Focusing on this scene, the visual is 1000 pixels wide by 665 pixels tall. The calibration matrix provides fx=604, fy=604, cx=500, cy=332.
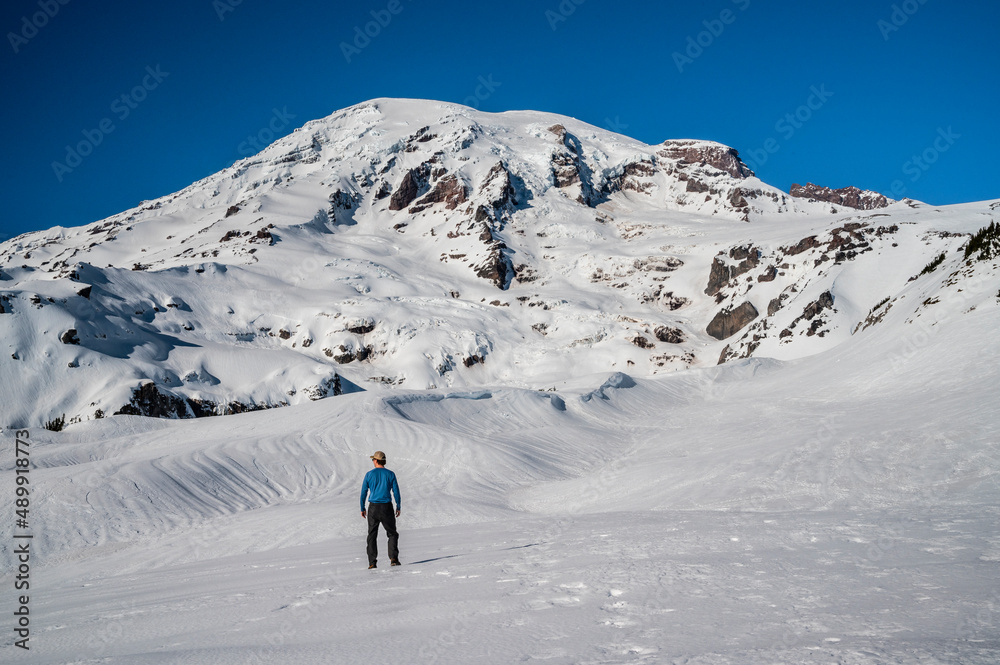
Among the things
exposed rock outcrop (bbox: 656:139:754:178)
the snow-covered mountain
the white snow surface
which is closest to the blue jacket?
the white snow surface

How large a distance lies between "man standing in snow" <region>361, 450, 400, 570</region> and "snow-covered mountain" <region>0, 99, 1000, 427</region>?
77.3ft

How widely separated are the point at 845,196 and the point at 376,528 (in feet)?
627

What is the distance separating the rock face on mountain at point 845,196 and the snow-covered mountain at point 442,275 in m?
46.2

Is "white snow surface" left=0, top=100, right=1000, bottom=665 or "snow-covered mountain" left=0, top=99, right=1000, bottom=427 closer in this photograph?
"white snow surface" left=0, top=100, right=1000, bottom=665

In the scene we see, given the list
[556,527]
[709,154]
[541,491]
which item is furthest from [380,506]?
[709,154]

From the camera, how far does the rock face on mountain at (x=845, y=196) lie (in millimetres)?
A: 161000

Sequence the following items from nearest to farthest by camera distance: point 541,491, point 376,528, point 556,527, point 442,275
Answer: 1. point 376,528
2. point 556,527
3. point 541,491
4. point 442,275

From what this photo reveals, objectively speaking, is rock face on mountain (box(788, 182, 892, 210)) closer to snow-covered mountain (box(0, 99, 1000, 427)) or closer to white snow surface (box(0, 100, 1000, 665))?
snow-covered mountain (box(0, 99, 1000, 427))

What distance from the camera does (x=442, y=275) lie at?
94000 millimetres

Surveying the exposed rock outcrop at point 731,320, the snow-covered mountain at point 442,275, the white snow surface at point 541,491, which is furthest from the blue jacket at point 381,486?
the exposed rock outcrop at point 731,320

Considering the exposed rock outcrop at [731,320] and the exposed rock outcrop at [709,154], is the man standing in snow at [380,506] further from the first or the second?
the exposed rock outcrop at [709,154]

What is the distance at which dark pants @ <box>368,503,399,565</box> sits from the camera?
828cm

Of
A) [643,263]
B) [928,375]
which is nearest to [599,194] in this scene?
[643,263]

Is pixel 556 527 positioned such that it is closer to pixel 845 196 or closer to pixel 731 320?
pixel 731 320
